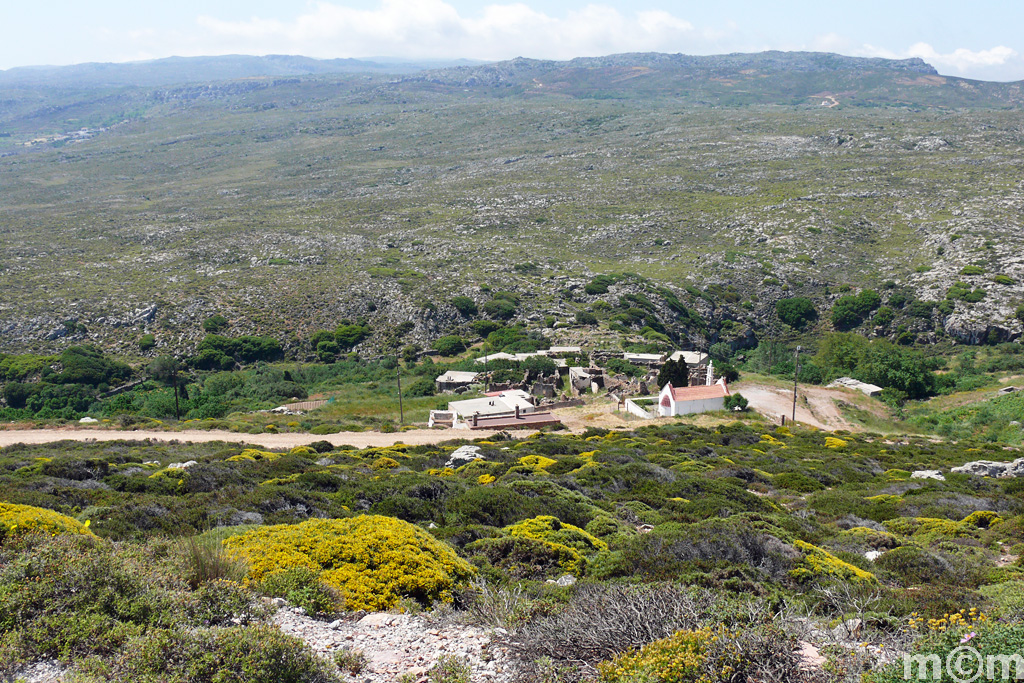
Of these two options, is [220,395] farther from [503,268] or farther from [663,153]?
[663,153]

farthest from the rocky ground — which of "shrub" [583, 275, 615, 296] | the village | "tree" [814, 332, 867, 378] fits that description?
"shrub" [583, 275, 615, 296]

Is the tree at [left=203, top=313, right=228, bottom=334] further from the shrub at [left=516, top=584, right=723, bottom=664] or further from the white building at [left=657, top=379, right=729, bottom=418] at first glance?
the shrub at [left=516, top=584, right=723, bottom=664]

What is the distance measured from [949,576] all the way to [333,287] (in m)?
60.4

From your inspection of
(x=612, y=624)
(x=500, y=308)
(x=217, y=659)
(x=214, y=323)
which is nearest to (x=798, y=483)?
(x=612, y=624)

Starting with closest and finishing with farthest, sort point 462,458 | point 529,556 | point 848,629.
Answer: point 848,629, point 529,556, point 462,458


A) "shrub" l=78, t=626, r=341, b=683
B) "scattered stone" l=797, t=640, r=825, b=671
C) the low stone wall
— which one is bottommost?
the low stone wall

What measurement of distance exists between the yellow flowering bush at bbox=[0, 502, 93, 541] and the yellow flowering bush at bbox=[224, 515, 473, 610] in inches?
75.6

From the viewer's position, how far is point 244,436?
31.6 m

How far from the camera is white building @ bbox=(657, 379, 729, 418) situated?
38.6m

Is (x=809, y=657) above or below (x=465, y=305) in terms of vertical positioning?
above

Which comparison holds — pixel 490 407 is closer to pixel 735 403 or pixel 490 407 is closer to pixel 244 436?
pixel 244 436

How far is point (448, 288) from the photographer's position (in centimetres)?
6469

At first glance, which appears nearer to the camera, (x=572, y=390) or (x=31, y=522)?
(x=31, y=522)

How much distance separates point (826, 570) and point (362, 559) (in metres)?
5.90
